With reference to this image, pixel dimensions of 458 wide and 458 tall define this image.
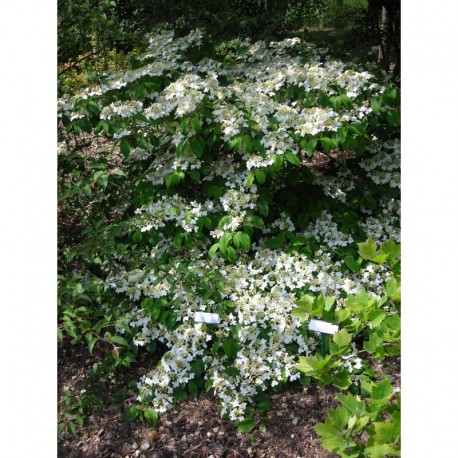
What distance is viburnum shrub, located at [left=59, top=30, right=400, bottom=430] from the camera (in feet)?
7.59

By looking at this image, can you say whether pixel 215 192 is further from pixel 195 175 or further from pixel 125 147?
pixel 125 147

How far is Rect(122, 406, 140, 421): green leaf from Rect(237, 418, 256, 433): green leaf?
38 centimetres

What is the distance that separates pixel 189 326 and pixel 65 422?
1.90ft

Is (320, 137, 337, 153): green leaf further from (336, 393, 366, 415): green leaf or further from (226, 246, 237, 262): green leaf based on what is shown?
(336, 393, 366, 415): green leaf

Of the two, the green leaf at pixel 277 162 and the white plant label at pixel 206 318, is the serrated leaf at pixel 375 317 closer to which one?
the white plant label at pixel 206 318

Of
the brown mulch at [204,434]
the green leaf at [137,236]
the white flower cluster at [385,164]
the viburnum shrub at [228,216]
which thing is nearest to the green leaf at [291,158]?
the viburnum shrub at [228,216]

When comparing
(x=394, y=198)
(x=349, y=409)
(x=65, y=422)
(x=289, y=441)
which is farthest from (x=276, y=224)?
(x=349, y=409)

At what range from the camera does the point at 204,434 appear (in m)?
2.17

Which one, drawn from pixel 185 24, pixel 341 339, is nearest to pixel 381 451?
pixel 341 339

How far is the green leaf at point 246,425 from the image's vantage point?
2145 millimetres

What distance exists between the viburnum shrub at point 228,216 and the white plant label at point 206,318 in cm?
12

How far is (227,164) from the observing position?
277 cm

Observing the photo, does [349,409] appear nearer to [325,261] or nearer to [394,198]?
[325,261]

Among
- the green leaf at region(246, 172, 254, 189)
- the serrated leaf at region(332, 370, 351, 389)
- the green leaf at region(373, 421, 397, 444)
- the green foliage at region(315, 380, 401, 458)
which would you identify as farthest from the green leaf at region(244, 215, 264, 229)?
the green leaf at region(373, 421, 397, 444)
